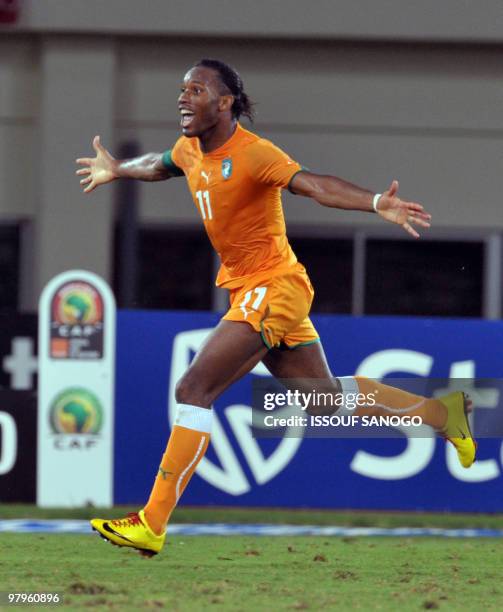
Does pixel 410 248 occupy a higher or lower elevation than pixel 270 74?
lower

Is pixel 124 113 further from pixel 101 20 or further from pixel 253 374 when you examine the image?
pixel 253 374

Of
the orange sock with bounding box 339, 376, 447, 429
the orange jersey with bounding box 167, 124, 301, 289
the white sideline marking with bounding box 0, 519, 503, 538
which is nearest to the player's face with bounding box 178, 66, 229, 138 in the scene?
the orange jersey with bounding box 167, 124, 301, 289

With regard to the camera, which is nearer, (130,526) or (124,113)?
(130,526)

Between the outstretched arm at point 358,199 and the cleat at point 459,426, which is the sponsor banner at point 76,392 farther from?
the outstretched arm at point 358,199

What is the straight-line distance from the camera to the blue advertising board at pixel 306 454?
10.1m

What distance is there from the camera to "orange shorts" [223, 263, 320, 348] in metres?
6.75

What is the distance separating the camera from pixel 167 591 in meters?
6.29

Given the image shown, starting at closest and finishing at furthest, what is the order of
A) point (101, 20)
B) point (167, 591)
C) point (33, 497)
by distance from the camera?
point (167, 591) < point (33, 497) < point (101, 20)

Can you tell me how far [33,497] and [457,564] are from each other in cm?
352

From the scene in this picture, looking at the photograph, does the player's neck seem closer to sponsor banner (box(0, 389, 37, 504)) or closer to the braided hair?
the braided hair

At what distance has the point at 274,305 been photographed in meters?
6.82

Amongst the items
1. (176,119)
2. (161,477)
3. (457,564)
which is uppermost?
(176,119)

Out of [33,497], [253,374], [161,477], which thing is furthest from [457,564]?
[33,497]

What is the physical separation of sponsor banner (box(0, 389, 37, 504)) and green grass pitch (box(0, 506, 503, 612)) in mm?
1413
